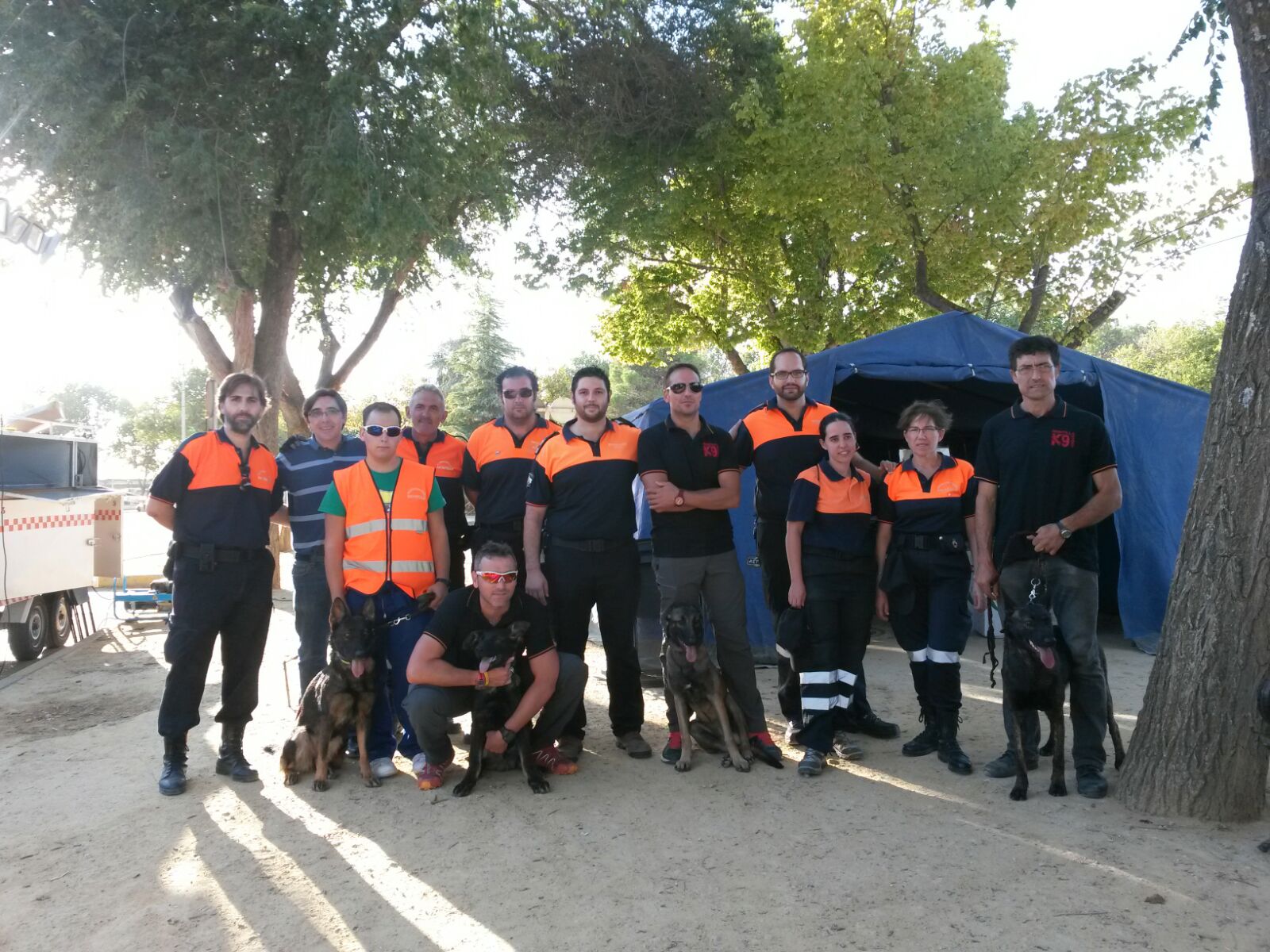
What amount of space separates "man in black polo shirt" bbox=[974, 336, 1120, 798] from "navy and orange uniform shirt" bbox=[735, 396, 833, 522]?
3.55 feet

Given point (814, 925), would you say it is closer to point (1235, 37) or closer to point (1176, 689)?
point (1176, 689)

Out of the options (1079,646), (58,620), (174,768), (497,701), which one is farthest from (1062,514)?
(58,620)

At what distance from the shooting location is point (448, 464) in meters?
5.45

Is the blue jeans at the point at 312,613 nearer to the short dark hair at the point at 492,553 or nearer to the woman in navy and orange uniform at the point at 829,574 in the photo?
the short dark hair at the point at 492,553

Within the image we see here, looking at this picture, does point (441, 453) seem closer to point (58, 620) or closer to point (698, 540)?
point (698, 540)

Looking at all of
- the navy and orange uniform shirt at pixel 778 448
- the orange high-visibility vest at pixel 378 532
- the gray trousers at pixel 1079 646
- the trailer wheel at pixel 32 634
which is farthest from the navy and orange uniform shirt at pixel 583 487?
the trailer wheel at pixel 32 634

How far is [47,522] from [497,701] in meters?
5.65

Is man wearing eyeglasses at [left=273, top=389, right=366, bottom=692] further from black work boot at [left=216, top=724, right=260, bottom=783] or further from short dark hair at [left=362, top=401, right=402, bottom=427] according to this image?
black work boot at [left=216, top=724, right=260, bottom=783]

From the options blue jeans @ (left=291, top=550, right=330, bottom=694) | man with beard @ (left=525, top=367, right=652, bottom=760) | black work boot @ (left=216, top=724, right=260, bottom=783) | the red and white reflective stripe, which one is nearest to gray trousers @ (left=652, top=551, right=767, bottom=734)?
man with beard @ (left=525, top=367, right=652, bottom=760)

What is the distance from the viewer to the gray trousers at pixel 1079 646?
167 inches

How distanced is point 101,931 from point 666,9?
13.2 metres

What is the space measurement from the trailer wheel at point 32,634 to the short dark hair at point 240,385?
4.81m

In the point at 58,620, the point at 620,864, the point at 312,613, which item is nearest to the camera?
the point at 620,864

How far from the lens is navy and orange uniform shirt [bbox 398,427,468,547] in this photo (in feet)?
17.7
